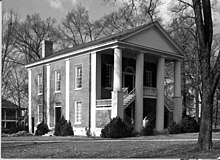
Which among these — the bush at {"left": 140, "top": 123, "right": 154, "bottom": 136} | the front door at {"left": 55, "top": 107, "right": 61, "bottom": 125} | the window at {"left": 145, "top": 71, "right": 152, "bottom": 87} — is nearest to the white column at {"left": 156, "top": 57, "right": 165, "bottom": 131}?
the bush at {"left": 140, "top": 123, "right": 154, "bottom": 136}

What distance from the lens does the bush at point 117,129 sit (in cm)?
2473

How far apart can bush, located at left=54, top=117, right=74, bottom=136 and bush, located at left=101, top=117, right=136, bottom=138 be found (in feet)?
16.7

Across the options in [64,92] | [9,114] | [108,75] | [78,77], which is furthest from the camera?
[9,114]

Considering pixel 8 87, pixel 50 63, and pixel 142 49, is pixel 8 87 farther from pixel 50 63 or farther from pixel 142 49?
pixel 142 49

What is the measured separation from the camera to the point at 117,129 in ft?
81.4

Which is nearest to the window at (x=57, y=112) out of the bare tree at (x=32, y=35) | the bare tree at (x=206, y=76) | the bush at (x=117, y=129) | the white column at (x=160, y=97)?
the bush at (x=117, y=129)

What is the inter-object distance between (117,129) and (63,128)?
7131 mm

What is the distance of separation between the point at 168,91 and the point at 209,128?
121ft

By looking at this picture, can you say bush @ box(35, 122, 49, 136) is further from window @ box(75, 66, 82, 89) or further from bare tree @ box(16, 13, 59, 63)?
bare tree @ box(16, 13, 59, 63)

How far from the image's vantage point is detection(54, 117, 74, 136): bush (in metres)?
30.0

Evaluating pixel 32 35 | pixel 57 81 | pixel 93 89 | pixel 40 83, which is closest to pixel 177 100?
pixel 93 89

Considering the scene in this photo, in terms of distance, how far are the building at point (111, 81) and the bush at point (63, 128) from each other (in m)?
0.72

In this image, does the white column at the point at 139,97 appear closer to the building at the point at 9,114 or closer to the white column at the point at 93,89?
the white column at the point at 93,89

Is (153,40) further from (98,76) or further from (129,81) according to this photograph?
(98,76)
